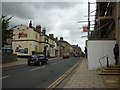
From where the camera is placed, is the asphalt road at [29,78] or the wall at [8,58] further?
the wall at [8,58]

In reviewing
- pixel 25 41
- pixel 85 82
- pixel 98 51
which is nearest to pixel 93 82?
pixel 85 82

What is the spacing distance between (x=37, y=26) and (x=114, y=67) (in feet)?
131

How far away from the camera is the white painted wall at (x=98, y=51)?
14.2 metres

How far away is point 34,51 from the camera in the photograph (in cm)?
3984

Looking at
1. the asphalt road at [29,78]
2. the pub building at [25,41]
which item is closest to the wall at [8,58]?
the asphalt road at [29,78]

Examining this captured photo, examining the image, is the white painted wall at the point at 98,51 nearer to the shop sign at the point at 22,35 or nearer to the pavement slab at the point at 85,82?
the pavement slab at the point at 85,82

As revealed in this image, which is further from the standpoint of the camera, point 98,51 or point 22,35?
point 22,35

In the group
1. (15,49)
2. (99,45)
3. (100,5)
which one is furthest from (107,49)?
(15,49)

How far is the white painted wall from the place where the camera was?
14.2m

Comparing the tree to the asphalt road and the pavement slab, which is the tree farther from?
the pavement slab

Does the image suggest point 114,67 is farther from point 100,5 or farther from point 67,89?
point 100,5

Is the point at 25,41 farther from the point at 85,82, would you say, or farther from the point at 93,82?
the point at 93,82

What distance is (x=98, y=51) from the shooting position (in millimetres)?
14344

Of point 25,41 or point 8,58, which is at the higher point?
point 25,41
